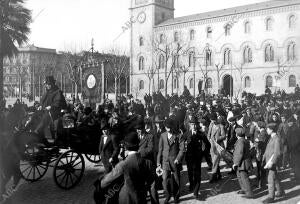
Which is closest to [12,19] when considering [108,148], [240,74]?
[108,148]

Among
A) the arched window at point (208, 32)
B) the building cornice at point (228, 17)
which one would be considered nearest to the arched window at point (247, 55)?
the building cornice at point (228, 17)

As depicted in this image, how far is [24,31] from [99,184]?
18.0 ft

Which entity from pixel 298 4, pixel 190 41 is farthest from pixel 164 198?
pixel 190 41

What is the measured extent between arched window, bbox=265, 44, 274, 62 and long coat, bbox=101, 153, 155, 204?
4589 cm

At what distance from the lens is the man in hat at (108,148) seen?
8656 mm

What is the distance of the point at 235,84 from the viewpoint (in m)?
50.9

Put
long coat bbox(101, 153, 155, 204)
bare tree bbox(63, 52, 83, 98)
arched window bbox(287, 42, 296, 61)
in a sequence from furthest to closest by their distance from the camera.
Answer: arched window bbox(287, 42, 296, 61)
bare tree bbox(63, 52, 83, 98)
long coat bbox(101, 153, 155, 204)

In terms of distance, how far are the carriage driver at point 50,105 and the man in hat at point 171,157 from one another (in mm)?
2626

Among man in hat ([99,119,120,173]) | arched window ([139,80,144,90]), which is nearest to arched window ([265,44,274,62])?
arched window ([139,80,144,90])

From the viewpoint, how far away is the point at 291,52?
150 ft

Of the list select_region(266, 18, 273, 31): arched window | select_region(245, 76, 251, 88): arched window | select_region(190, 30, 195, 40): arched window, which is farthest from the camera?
select_region(190, 30, 195, 40): arched window

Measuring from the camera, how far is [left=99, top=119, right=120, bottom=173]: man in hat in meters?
8.66

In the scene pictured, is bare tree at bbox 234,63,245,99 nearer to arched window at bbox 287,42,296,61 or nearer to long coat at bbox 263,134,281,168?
arched window at bbox 287,42,296,61

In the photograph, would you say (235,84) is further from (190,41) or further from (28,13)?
(28,13)
